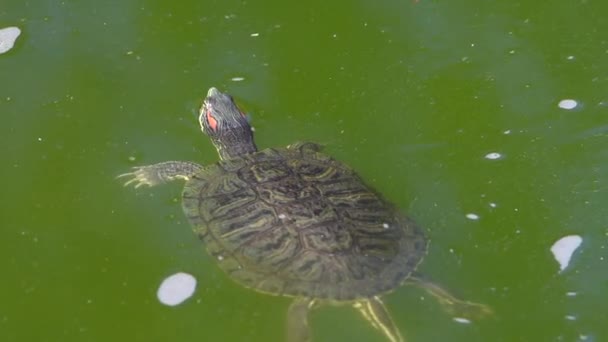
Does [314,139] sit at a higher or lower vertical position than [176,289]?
higher

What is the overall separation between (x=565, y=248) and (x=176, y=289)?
1.72 metres

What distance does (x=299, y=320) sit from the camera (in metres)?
3.31

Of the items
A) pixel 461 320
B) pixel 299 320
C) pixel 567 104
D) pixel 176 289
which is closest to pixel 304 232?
pixel 299 320

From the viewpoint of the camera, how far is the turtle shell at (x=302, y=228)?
3.32 metres

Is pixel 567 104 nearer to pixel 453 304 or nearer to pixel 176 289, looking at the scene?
pixel 453 304

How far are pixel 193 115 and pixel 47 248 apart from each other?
115cm

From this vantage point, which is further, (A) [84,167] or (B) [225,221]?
(A) [84,167]

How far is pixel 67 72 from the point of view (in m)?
4.78

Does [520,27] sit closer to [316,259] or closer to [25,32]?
[316,259]

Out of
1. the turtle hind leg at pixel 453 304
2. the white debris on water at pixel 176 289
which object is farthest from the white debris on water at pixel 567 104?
the white debris on water at pixel 176 289

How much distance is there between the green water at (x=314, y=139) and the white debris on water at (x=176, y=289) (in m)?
0.04

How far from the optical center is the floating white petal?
14.5 feet

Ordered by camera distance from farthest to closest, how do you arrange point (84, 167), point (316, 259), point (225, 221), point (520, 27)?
point (520, 27) → point (84, 167) → point (225, 221) → point (316, 259)

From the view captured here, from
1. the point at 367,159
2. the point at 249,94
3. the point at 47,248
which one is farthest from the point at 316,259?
the point at 249,94
